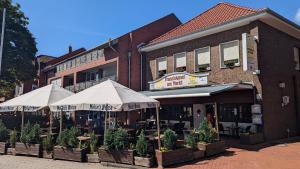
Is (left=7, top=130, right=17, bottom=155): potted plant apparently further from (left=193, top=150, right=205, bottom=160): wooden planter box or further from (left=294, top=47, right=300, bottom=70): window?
(left=294, top=47, right=300, bottom=70): window

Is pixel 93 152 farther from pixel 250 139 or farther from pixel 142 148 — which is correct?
pixel 250 139

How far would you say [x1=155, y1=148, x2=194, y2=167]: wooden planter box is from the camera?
10.5 meters

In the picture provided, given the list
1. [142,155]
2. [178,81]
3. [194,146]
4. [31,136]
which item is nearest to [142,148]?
[142,155]

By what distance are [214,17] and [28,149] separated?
14.9 meters

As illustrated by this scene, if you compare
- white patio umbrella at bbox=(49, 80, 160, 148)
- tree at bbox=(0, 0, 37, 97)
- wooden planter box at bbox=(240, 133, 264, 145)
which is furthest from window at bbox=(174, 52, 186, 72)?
tree at bbox=(0, 0, 37, 97)

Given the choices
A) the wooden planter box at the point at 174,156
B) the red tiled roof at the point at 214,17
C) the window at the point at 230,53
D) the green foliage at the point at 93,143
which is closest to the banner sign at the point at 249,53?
the window at the point at 230,53

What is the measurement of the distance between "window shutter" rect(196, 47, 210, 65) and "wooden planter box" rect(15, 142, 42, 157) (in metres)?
11.7

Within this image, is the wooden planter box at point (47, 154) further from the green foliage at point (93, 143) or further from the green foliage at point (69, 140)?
the green foliage at point (93, 143)

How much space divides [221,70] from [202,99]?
259 centimetres

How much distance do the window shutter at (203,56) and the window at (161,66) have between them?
11.2 ft

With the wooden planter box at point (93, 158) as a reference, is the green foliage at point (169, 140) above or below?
above

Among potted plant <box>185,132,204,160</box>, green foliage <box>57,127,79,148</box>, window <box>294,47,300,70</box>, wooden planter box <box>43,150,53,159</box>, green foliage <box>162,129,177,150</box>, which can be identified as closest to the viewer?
green foliage <box>162,129,177,150</box>

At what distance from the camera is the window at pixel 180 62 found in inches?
838

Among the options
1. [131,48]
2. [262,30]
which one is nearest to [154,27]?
[131,48]
